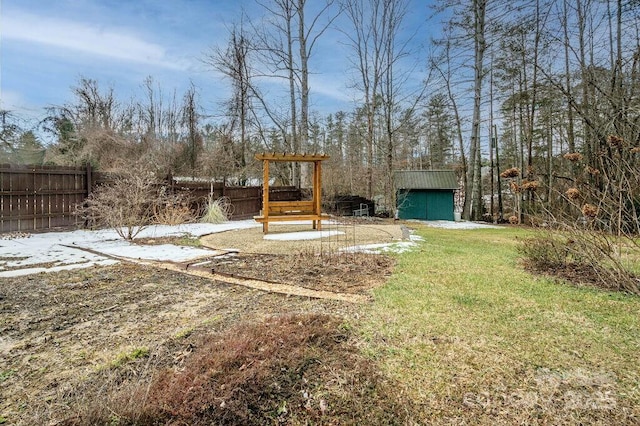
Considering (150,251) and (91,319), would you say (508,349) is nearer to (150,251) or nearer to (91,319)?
(91,319)

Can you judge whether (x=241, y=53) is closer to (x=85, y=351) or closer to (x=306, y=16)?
(x=306, y=16)

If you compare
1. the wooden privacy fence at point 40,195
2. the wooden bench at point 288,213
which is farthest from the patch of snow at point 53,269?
the wooden privacy fence at point 40,195

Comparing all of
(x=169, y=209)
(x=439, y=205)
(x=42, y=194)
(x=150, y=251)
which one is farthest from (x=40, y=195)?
(x=439, y=205)

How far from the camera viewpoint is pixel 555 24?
484 inches

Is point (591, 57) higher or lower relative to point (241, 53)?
lower

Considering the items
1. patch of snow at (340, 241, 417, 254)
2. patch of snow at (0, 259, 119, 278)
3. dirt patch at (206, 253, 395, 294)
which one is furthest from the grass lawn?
patch of snow at (0, 259, 119, 278)

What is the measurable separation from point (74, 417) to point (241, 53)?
16.6 m

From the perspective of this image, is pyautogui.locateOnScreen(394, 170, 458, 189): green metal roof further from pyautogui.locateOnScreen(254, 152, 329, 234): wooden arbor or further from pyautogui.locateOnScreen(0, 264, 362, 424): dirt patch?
pyautogui.locateOnScreen(0, 264, 362, 424): dirt patch

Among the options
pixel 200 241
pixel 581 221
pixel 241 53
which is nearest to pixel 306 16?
pixel 241 53

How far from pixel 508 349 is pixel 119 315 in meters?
3.13

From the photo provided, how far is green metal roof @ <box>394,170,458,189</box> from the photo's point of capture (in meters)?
15.0

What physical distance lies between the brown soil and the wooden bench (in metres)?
2.87

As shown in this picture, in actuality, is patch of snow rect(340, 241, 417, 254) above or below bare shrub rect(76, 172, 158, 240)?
below

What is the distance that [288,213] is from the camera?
8.36 metres
